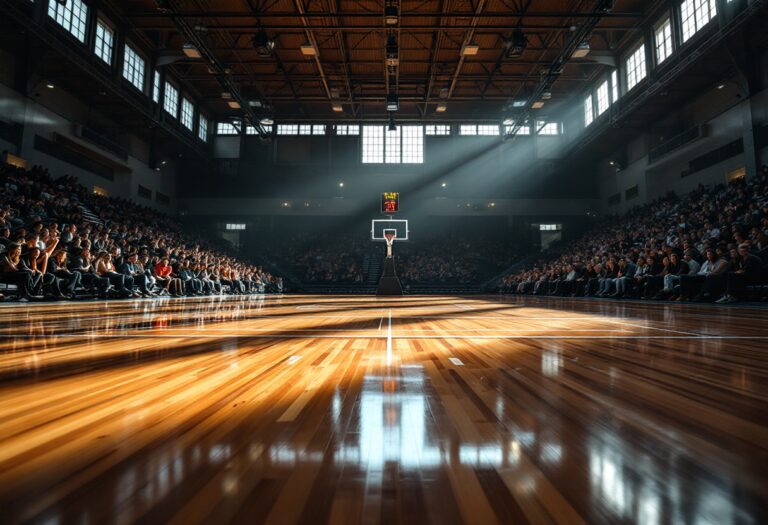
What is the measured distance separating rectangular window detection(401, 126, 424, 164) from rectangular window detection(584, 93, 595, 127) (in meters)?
7.85

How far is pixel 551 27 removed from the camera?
12.1m

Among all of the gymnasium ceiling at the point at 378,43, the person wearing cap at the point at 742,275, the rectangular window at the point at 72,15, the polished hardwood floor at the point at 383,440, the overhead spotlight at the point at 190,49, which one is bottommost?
the polished hardwood floor at the point at 383,440

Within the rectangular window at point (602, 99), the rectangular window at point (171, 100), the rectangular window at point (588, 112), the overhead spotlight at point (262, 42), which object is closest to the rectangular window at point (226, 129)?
the rectangular window at point (171, 100)

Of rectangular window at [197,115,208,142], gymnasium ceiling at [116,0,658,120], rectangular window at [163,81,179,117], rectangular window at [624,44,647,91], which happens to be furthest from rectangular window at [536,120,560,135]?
rectangular window at [163,81,179,117]

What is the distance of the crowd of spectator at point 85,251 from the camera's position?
627 cm

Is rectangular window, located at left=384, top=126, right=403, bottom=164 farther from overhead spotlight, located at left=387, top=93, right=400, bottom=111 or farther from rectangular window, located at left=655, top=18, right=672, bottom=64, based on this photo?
rectangular window, located at left=655, top=18, right=672, bottom=64

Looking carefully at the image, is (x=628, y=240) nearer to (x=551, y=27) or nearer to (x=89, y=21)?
(x=551, y=27)

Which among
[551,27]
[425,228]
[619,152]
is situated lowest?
[425,228]

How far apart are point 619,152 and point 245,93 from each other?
1690 cm

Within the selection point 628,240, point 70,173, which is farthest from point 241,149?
point 628,240

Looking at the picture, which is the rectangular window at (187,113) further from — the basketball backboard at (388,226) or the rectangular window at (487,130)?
the rectangular window at (487,130)

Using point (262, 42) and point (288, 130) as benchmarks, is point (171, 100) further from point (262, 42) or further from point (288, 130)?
point (262, 42)

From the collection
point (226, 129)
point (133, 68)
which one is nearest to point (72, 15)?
point (133, 68)

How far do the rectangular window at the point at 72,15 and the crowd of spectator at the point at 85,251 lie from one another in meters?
4.21
